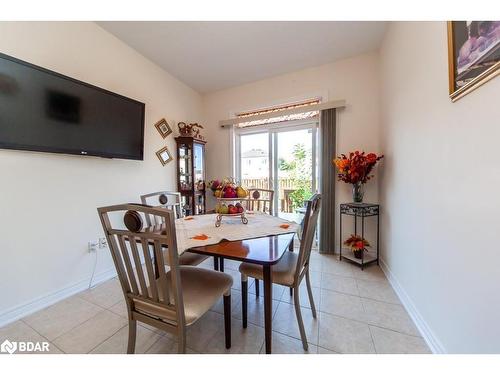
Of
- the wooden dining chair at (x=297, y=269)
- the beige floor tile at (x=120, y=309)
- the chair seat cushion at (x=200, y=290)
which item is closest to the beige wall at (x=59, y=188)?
the beige floor tile at (x=120, y=309)

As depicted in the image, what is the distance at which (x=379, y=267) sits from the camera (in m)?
2.36

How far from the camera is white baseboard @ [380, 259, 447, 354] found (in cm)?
118

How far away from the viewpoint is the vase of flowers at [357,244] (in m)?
2.38

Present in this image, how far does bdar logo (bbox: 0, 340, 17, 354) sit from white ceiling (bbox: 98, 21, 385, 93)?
2.79 metres

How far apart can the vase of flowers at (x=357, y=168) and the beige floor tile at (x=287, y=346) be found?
174cm

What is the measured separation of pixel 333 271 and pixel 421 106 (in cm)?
180

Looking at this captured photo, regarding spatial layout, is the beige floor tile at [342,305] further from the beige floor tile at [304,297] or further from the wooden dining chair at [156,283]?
the wooden dining chair at [156,283]

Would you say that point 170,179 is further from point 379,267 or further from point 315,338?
point 379,267

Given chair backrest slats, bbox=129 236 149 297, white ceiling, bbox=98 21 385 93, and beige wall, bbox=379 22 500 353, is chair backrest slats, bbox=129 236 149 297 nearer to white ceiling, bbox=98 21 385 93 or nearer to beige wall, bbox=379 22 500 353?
beige wall, bbox=379 22 500 353

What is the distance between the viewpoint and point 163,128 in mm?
2793

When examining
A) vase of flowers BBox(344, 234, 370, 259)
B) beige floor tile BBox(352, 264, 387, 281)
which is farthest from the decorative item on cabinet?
beige floor tile BBox(352, 264, 387, 281)

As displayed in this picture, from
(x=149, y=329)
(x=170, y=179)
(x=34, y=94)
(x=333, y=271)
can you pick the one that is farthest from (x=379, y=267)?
(x=34, y=94)

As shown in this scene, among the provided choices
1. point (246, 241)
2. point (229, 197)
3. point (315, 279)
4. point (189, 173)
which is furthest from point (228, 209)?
point (189, 173)

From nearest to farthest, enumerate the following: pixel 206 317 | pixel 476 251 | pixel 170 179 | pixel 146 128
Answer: pixel 476 251 → pixel 206 317 → pixel 146 128 → pixel 170 179
